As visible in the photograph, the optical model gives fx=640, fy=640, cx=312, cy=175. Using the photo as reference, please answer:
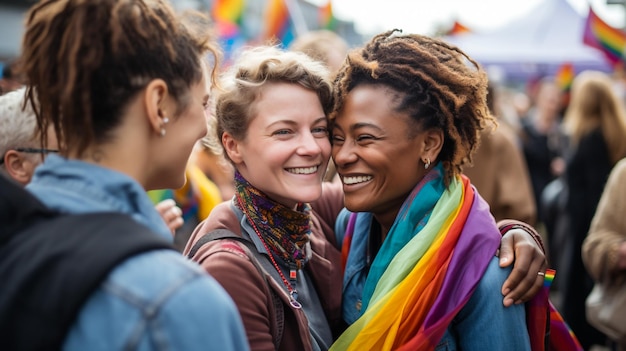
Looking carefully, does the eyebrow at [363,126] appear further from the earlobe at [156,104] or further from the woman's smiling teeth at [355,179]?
the earlobe at [156,104]

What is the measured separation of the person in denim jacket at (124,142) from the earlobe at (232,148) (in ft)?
2.58

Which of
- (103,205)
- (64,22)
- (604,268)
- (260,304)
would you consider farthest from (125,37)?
(604,268)

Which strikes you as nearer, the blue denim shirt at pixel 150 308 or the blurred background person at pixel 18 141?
the blue denim shirt at pixel 150 308

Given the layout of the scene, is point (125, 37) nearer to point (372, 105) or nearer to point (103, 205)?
point (103, 205)

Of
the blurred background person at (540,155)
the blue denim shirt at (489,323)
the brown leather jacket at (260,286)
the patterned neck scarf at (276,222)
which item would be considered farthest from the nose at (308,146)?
the blurred background person at (540,155)

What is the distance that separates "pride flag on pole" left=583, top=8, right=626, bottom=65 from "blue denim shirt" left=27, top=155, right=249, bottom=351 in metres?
9.46

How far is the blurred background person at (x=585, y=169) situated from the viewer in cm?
498

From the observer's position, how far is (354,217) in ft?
8.21

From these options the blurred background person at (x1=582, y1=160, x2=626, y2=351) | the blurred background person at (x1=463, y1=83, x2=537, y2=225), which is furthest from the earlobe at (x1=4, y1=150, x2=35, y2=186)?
the blurred background person at (x1=463, y1=83, x2=537, y2=225)

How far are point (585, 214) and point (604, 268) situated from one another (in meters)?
2.03

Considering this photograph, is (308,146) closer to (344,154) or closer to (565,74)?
(344,154)

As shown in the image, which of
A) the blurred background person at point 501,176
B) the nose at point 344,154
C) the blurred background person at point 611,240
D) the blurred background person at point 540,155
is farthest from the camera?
the blurred background person at point 540,155

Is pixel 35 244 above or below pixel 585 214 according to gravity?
above

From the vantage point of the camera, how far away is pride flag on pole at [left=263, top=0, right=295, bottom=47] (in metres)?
7.60
